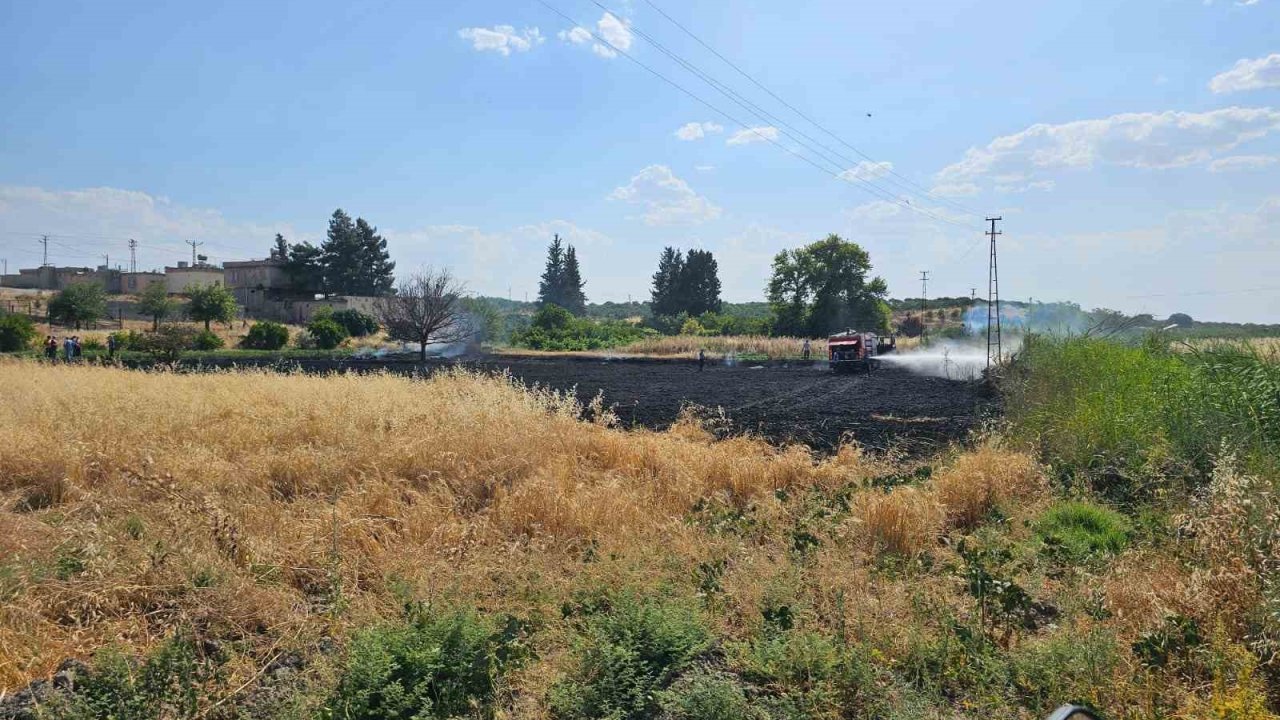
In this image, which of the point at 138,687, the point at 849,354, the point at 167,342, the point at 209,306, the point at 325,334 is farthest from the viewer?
the point at 209,306

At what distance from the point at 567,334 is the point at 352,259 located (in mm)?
28816

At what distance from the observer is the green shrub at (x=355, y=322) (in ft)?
185

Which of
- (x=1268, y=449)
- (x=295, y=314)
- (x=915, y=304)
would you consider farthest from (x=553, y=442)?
(x=915, y=304)

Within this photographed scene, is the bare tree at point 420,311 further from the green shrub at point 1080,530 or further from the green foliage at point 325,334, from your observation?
the green shrub at point 1080,530

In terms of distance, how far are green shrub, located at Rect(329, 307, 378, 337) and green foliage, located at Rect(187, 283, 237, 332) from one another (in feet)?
23.4

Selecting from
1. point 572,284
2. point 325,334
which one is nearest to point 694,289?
point 572,284

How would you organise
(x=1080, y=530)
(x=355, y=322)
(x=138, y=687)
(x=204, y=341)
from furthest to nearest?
(x=355, y=322)
(x=204, y=341)
(x=1080, y=530)
(x=138, y=687)

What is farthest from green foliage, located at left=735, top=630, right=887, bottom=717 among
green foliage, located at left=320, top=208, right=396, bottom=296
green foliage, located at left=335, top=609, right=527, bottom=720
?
green foliage, located at left=320, top=208, right=396, bottom=296

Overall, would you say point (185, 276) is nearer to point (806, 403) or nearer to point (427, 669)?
point (806, 403)

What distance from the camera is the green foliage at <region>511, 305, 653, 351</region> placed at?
60594mm

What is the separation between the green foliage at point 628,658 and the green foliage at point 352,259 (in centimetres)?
7921

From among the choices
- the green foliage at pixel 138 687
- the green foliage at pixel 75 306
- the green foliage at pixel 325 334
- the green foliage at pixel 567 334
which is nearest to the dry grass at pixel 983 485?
the green foliage at pixel 138 687

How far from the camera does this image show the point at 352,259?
77438 millimetres

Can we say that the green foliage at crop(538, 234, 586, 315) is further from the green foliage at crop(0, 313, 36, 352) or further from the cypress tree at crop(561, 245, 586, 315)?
the green foliage at crop(0, 313, 36, 352)
